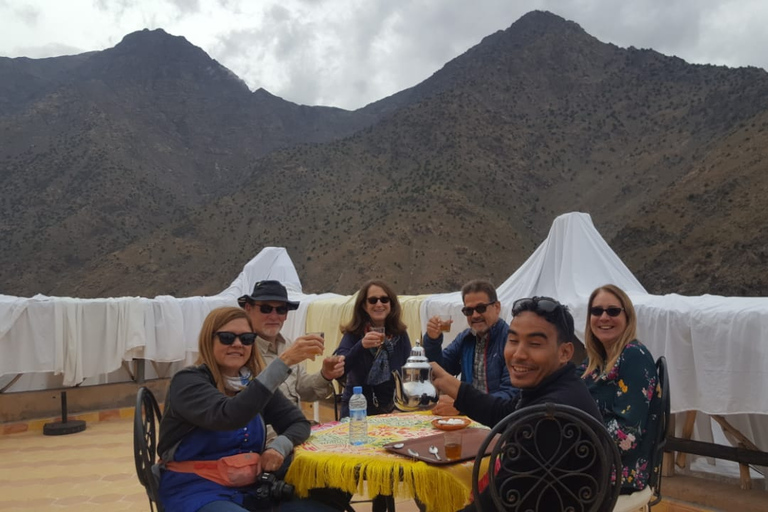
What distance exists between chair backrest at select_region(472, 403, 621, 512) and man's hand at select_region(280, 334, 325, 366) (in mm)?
935

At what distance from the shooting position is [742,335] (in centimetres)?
343

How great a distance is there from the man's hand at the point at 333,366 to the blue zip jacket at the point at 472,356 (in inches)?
26.8

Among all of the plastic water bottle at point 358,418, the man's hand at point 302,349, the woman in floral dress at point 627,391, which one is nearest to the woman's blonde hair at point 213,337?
the man's hand at point 302,349

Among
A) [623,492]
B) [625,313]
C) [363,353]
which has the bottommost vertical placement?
[623,492]

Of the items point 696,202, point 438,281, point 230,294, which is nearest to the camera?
point 230,294

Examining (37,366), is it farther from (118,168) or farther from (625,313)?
(118,168)

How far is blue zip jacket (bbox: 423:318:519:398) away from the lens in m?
3.26

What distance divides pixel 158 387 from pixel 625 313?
736 centimetres

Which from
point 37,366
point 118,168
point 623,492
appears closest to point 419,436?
point 623,492

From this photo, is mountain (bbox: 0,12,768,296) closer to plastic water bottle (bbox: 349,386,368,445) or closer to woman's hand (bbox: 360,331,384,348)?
woman's hand (bbox: 360,331,384,348)

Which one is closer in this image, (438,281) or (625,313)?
(625,313)

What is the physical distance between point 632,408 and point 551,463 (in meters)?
0.98

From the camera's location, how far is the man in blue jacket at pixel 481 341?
3.30m

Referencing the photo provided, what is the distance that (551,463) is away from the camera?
67.9 inches
